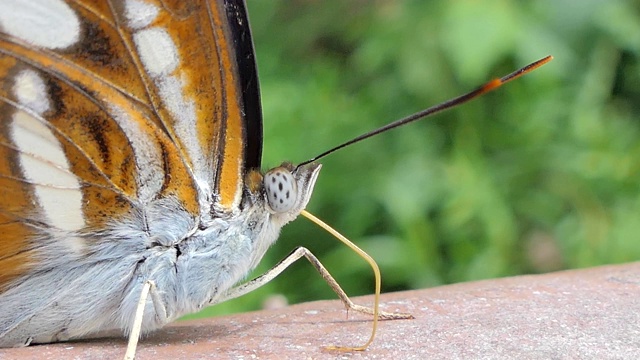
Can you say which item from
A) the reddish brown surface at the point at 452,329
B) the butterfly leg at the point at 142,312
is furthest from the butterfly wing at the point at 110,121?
the reddish brown surface at the point at 452,329

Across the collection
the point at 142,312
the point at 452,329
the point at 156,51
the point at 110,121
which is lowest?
the point at 452,329

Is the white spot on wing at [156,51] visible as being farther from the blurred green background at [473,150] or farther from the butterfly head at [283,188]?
the blurred green background at [473,150]

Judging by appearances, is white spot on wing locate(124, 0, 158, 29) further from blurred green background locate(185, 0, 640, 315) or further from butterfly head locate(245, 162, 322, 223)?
blurred green background locate(185, 0, 640, 315)

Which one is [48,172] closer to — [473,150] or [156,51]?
[156,51]

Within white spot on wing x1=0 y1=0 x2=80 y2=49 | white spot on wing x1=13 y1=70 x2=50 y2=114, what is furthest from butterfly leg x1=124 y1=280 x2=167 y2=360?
white spot on wing x1=0 y1=0 x2=80 y2=49

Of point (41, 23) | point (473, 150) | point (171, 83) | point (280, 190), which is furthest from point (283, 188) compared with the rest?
point (473, 150)

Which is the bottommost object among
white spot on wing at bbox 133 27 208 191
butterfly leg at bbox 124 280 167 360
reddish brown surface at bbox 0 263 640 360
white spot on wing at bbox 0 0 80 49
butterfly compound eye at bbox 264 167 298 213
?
reddish brown surface at bbox 0 263 640 360

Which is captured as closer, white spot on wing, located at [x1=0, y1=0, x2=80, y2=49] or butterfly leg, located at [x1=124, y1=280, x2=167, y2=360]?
butterfly leg, located at [x1=124, y1=280, x2=167, y2=360]
